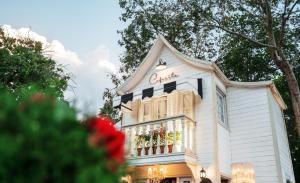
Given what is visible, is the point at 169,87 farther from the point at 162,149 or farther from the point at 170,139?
the point at 162,149

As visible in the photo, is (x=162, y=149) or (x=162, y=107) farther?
(x=162, y=107)

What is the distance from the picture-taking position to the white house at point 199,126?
348 inches

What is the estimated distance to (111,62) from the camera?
66.5 feet

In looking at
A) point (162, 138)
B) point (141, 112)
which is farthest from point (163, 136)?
point (141, 112)

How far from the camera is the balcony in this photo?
8.68 metres

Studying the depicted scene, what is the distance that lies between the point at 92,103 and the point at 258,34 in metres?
17.5

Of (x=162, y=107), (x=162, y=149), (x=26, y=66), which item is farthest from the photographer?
(x=162, y=107)


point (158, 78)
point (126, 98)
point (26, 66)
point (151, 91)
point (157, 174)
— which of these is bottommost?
point (157, 174)

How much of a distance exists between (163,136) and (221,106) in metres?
2.60

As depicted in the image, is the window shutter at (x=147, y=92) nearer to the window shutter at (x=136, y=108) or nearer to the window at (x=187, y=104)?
the window shutter at (x=136, y=108)

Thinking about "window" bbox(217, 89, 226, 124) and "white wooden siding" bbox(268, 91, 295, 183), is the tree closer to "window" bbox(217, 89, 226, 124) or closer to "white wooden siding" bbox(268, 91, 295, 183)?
"window" bbox(217, 89, 226, 124)

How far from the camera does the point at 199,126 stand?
9.51 meters

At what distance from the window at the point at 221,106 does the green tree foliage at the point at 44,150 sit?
9382 mm

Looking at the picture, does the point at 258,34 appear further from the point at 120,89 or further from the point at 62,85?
the point at 62,85
